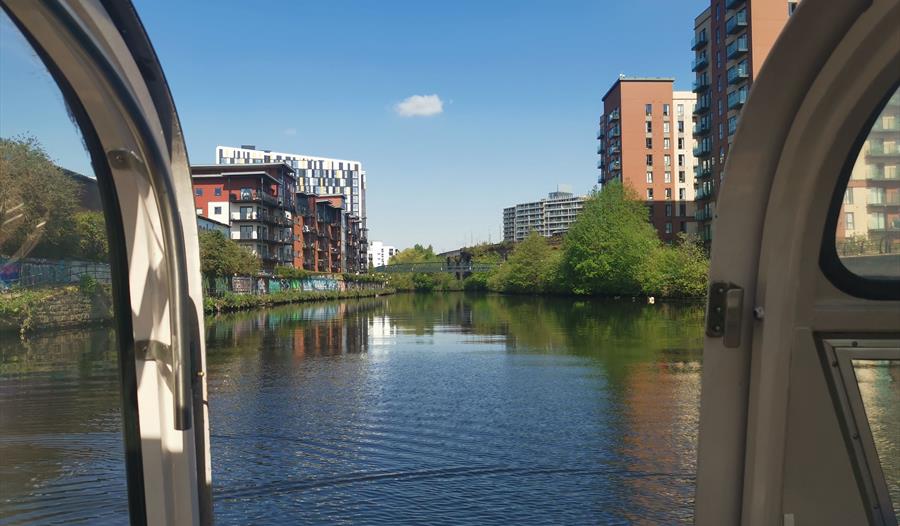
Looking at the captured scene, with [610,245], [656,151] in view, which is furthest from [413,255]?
[610,245]

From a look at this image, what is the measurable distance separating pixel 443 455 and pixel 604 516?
2.56m

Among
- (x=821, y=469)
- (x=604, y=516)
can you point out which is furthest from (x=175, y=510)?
(x=604, y=516)

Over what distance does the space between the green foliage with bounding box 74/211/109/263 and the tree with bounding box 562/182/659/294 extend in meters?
61.7

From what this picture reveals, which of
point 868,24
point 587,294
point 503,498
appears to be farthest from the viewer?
point 587,294

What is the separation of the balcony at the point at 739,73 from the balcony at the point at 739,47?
0.78m

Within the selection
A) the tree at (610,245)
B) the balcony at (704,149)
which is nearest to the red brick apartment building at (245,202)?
the tree at (610,245)

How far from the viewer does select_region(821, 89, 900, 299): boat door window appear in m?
2.56

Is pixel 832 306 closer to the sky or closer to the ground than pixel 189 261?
closer to the ground

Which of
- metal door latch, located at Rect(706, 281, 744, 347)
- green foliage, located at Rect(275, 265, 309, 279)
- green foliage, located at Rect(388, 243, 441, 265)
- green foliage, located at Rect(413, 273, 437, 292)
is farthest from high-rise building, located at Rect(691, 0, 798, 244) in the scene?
green foliage, located at Rect(388, 243, 441, 265)

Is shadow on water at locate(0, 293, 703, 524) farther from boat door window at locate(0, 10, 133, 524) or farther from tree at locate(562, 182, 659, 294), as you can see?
tree at locate(562, 182, 659, 294)

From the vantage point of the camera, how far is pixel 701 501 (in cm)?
271

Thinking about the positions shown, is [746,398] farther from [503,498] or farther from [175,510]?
[503,498]

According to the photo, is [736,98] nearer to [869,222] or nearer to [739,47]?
[739,47]

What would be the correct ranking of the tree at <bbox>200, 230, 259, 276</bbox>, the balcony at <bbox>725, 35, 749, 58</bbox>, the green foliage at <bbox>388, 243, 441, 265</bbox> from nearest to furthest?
1. the tree at <bbox>200, 230, 259, 276</bbox>
2. the balcony at <bbox>725, 35, 749, 58</bbox>
3. the green foliage at <bbox>388, 243, 441, 265</bbox>
